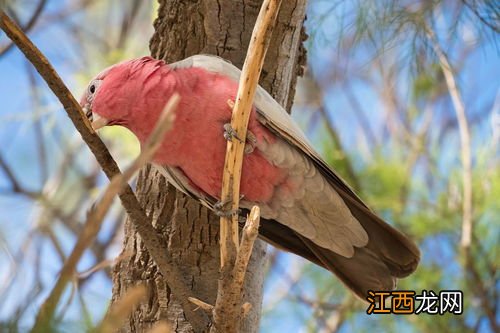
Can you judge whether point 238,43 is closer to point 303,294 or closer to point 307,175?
point 307,175

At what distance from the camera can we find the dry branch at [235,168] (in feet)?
5.62

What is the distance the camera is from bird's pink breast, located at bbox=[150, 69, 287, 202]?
2039 millimetres

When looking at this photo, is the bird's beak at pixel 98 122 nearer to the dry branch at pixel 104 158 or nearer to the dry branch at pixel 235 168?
the dry branch at pixel 104 158

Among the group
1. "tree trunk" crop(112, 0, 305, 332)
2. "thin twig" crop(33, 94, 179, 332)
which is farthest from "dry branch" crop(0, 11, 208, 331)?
"thin twig" crop(33, 94, 179, 332)

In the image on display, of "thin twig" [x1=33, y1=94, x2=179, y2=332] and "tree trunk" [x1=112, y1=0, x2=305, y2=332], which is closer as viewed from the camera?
"thin twig" [x1=33, y1=94, x2=179, y2=332]

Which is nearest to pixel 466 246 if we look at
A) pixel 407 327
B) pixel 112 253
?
pixel 407 327

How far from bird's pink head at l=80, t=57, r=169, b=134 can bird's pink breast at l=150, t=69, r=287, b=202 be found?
11 centimetres

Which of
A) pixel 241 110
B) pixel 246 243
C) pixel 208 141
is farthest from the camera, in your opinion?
pixel 208 141

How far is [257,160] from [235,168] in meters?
0.31

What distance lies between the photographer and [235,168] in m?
1.81

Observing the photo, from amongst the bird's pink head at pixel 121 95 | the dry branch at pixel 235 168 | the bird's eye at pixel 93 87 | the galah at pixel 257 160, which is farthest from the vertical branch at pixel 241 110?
the bird's eye at pixel 93 87

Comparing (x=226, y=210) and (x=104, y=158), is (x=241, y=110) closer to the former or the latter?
(x=226, y=210)

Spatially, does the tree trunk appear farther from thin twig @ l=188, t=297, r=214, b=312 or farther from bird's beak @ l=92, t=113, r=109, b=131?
bird's beak @ l=92, t=113, r=109, b=131

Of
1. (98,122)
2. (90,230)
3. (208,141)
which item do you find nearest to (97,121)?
(98,122)
